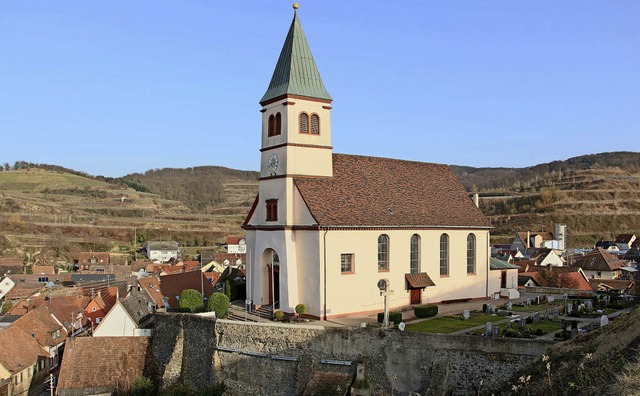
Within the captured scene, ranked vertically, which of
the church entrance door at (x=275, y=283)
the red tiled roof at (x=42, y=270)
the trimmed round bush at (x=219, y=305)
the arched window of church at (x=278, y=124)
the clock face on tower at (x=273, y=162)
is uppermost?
the arched window of church at (x=278, y=124)

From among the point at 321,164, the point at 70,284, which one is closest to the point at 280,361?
the point at 321,164

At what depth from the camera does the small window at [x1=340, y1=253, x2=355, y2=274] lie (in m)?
40.3

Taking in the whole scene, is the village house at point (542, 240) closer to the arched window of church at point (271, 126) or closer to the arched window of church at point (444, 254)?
the arched window of church at point (444, 254)

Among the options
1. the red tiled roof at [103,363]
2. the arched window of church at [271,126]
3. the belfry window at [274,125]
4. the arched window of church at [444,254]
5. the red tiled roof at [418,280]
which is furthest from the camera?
the arched window of church at [444,254]

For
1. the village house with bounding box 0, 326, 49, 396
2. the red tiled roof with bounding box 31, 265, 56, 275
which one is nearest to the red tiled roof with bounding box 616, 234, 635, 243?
the red tiled roof with bounding box 31, 265, 56, 275

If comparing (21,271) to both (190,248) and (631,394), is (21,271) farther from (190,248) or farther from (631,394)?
(631,394)

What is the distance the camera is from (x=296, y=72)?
4262cm

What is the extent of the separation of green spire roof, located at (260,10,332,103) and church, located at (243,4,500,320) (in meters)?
0.08

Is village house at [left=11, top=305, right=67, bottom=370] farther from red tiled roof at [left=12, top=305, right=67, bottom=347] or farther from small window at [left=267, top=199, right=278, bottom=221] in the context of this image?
small window at [left=267, top=199, right=278, bottom=221]

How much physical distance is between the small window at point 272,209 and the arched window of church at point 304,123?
540 centimetres

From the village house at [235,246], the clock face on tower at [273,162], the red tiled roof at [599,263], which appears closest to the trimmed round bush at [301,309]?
the clock face on tower at [273,162]

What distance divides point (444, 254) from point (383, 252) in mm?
6444

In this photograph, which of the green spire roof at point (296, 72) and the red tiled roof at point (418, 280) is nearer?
the green spire roof at point (296, 72)

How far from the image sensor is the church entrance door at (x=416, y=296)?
43.6 m
